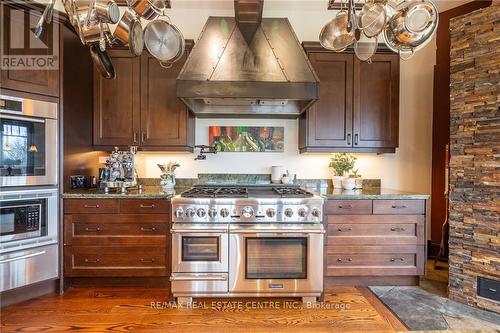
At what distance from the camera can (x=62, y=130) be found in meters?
2.40

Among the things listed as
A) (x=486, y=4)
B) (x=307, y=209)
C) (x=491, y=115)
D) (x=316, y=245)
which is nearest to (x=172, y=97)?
(x=307, y=209)

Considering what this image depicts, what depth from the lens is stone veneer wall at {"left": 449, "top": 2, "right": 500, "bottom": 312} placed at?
210 cm

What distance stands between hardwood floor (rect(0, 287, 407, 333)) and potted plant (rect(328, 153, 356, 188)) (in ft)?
3.82

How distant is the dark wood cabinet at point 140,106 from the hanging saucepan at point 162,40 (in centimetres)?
62

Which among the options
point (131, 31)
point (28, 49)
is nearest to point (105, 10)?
point (131, 31)

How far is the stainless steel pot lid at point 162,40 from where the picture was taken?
204 centimetres

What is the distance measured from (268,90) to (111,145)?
174cm

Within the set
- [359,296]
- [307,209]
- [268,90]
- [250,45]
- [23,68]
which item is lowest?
[359,296]

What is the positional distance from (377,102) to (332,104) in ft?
1.57

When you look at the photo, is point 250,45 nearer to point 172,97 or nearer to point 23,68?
point 172,97

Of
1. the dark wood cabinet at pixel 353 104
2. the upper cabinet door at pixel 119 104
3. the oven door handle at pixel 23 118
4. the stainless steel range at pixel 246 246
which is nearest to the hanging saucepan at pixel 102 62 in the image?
the upper cabinet door at pixel 119 104

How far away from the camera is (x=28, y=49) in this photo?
2254 mm

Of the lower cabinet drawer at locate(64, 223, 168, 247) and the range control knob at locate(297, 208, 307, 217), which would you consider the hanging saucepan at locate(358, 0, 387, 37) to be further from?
the lower cabinet drawer at locate(64, 223, 168, 247)

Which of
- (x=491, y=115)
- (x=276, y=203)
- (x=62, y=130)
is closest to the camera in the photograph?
(x=491, y=115)
